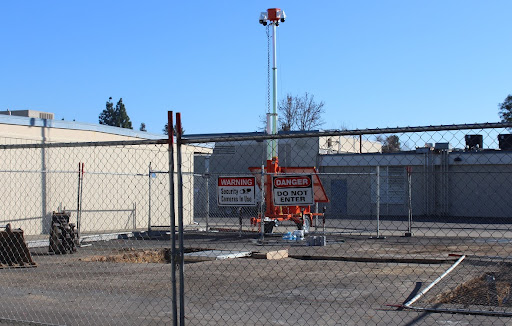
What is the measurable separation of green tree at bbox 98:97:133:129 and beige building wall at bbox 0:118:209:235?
6455cm

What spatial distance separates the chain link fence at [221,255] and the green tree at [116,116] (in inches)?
2465

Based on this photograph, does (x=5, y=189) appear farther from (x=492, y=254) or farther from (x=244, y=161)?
(x=244, y=161)

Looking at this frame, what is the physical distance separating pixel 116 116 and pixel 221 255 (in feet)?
266

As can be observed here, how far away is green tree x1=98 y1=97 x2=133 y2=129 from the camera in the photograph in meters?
89.1

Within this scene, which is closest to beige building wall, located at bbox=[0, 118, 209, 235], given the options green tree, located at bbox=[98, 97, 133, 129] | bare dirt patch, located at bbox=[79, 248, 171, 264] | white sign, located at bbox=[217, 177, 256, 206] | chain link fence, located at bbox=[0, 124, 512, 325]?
chain link fence, located at bbox=[0, 124, 512, 325]

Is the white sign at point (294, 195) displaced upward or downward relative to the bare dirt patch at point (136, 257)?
upward

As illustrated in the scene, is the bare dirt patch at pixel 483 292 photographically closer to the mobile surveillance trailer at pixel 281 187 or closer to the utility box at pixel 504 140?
the utility box at pixel 504 140

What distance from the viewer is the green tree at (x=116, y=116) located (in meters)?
89.1

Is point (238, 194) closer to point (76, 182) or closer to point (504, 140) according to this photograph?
point (504, 140)

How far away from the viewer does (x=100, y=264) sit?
14.1 meters

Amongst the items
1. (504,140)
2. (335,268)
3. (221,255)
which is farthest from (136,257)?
(504,140)

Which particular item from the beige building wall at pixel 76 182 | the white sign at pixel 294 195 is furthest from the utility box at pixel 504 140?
the beige building wall at pixel 76 182

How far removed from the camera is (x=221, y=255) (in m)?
15.1

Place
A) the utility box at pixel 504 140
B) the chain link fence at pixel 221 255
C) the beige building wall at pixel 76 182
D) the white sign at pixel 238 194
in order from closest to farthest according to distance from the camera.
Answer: the white sign at pixel 238 194 < the utility box at pixel 504 140 < the chain link fence at pixel 221 255 < the beige building wall at pixel 76 182
